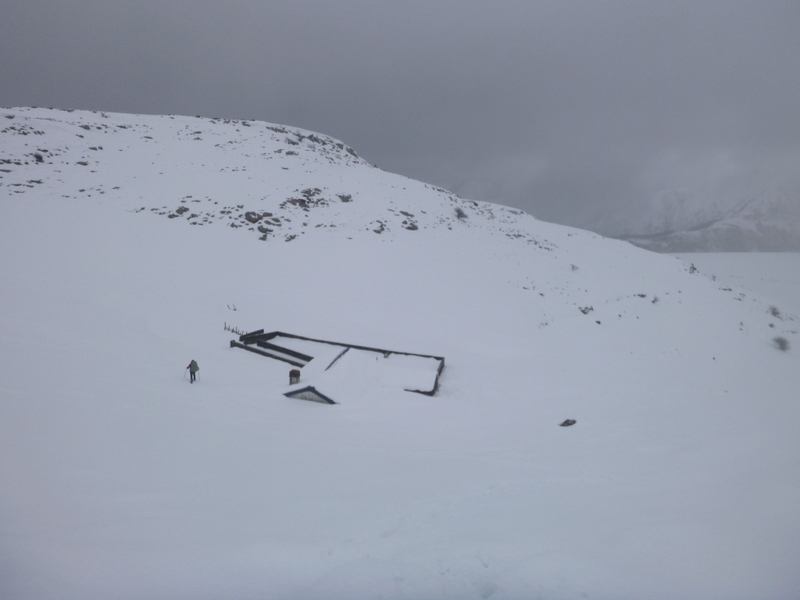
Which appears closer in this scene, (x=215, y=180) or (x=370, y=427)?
(x=370, y=427)

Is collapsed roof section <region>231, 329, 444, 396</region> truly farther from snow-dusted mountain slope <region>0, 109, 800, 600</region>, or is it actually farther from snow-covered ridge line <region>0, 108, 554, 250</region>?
snow-covered ridge line <region>0, 108, 554, 250</region>

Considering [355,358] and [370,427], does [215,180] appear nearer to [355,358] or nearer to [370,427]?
[355,358]

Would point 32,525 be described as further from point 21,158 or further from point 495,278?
point 21,158

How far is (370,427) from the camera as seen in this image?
8922 millimetres

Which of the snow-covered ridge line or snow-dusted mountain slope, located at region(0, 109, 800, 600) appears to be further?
the snow-covered ridge line

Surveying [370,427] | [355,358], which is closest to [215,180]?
[355,358]

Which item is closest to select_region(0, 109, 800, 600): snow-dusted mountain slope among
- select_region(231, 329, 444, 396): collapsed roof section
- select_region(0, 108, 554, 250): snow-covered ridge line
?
select_region(231, 329, 444, 396): collapsed roof section

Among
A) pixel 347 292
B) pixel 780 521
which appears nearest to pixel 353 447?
pixel 780 521

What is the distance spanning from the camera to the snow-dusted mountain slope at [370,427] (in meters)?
4.39

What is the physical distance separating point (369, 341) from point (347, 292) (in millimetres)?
5353

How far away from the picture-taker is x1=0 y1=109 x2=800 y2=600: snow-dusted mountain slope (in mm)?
4391

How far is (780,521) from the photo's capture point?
5184 millimetres

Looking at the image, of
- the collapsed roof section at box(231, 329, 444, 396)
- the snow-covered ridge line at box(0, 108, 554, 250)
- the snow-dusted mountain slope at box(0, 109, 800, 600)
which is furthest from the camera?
the snow-covered ridge line at box(0, 108, 554, 250)

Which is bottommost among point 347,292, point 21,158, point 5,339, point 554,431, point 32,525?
point 32,525
